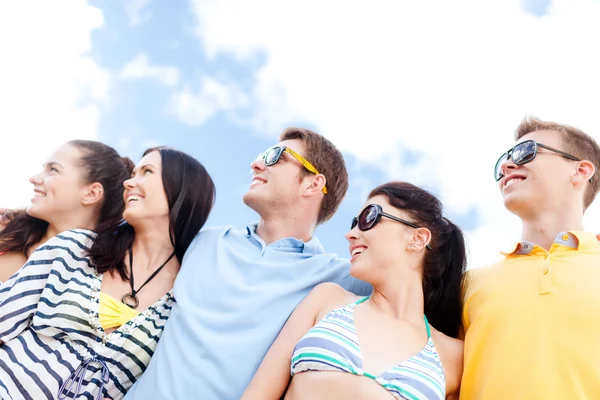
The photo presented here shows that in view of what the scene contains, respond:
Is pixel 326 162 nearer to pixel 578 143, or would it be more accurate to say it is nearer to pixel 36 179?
pixel 578 143

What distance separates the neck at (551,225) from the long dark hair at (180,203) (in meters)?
2.76

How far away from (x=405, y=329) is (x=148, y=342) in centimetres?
183

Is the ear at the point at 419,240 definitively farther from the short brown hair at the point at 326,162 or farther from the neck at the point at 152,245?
the neck at the point at 152,245

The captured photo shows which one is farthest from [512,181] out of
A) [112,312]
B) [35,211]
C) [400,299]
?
[35,211]

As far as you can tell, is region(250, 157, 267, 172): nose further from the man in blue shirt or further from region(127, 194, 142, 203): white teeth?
region(127, 194, 142, 203): white teeth

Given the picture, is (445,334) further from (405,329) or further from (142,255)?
(142,255)

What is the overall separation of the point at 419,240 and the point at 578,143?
1784 mm

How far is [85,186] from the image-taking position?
506 centimetres

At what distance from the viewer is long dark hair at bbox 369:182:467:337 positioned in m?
3.94

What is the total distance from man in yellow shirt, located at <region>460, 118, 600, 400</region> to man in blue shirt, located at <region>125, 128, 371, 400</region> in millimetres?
1004

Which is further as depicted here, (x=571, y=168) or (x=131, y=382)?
(x=571, y=168)

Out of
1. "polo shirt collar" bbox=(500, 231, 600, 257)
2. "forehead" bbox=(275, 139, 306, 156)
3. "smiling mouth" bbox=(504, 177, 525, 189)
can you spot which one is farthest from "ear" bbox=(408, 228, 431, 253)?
"forehead" bbox=(275, 139, 306, 156)

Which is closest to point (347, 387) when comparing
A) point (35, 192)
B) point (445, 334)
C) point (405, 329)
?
point (405, 329)

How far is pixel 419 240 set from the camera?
385cm
